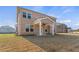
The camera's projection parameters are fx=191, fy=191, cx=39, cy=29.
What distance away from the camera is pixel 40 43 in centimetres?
609

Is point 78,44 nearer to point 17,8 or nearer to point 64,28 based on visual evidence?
point 64,28

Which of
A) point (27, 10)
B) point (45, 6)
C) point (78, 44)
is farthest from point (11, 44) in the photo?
point (78, 44)

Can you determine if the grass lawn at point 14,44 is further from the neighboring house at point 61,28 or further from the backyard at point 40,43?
the neighboring house at point 61,28

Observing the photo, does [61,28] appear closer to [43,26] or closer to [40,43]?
[43,26]

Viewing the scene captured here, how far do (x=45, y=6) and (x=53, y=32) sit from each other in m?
0.88

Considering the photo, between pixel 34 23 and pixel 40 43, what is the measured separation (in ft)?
2.22

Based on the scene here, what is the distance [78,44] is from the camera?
6.05 metres

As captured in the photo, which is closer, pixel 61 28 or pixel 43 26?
pixel 61 28

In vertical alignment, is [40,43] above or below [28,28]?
below

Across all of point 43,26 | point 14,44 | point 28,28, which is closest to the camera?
point 14,44

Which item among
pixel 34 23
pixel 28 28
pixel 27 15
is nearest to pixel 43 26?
pixel 34 23

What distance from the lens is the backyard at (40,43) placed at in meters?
5.97

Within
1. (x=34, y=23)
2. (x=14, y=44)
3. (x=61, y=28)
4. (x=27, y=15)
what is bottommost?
(x=14, y=44)

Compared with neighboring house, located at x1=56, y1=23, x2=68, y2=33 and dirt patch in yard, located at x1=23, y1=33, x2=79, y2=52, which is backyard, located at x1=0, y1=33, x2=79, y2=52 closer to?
dirt patch in yard, located at x1=23, y1=33, x2=79, y2=52
